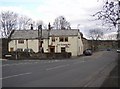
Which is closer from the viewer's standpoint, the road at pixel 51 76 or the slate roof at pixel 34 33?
the road at pixel 51 76

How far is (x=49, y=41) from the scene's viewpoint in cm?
9925

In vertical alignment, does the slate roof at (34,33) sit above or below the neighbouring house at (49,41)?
above

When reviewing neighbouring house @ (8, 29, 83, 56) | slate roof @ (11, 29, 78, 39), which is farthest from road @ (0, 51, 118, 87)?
slate roof @ (11, 29, 78, 39)

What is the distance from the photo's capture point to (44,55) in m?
76.1

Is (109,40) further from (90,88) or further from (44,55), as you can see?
(90,88)

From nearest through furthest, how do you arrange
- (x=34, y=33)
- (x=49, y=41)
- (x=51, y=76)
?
(x=51, y=76), (x=49, y=41), (x=34, y=33)

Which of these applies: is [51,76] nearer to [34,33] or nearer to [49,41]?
[49,41]

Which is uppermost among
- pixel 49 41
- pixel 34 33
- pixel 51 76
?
pixel 34 33

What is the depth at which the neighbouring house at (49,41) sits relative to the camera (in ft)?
319

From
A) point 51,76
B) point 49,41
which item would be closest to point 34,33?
point 49,41

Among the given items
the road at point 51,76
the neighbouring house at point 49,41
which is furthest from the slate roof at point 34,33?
the road at point 51,76

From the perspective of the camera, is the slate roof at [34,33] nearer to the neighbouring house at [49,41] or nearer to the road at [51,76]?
the neighbouring house at [49,41]

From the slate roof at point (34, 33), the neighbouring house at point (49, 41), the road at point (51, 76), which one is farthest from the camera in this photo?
the slate roof at point (34, 33)

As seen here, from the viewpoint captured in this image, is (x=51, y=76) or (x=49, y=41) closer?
(x=51, y=76)
